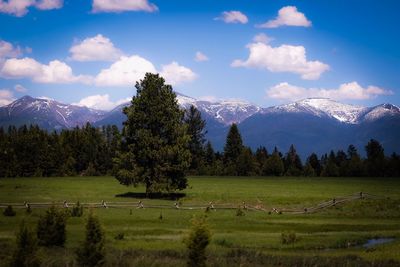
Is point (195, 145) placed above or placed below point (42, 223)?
above

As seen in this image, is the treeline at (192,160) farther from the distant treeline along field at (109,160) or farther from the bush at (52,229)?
the bush at (52,229)

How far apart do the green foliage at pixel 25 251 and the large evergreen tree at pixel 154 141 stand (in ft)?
159

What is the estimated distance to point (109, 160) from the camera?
572 ft

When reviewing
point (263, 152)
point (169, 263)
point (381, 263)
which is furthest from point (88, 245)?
point (263, 152)

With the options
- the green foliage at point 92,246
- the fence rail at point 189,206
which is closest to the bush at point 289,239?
the green foliage at point 92,246

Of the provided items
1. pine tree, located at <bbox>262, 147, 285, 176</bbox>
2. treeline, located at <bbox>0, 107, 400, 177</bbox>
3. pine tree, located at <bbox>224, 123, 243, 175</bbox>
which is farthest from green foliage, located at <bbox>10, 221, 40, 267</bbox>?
pine tree, located at <bbox>262, 147, 285, 176</bbox>

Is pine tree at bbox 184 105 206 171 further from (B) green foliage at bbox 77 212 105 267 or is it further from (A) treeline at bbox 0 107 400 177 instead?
(B) green foliage at bbox 77 212 105 267

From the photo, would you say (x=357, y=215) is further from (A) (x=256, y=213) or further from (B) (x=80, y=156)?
(B) (x=80, y=156)

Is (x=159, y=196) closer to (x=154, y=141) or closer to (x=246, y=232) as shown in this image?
(x=154, y=141)

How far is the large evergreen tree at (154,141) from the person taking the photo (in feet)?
237

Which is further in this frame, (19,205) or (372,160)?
(372,160)

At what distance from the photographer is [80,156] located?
172500mm

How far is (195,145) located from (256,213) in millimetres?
100399

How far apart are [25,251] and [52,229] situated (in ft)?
38.0
